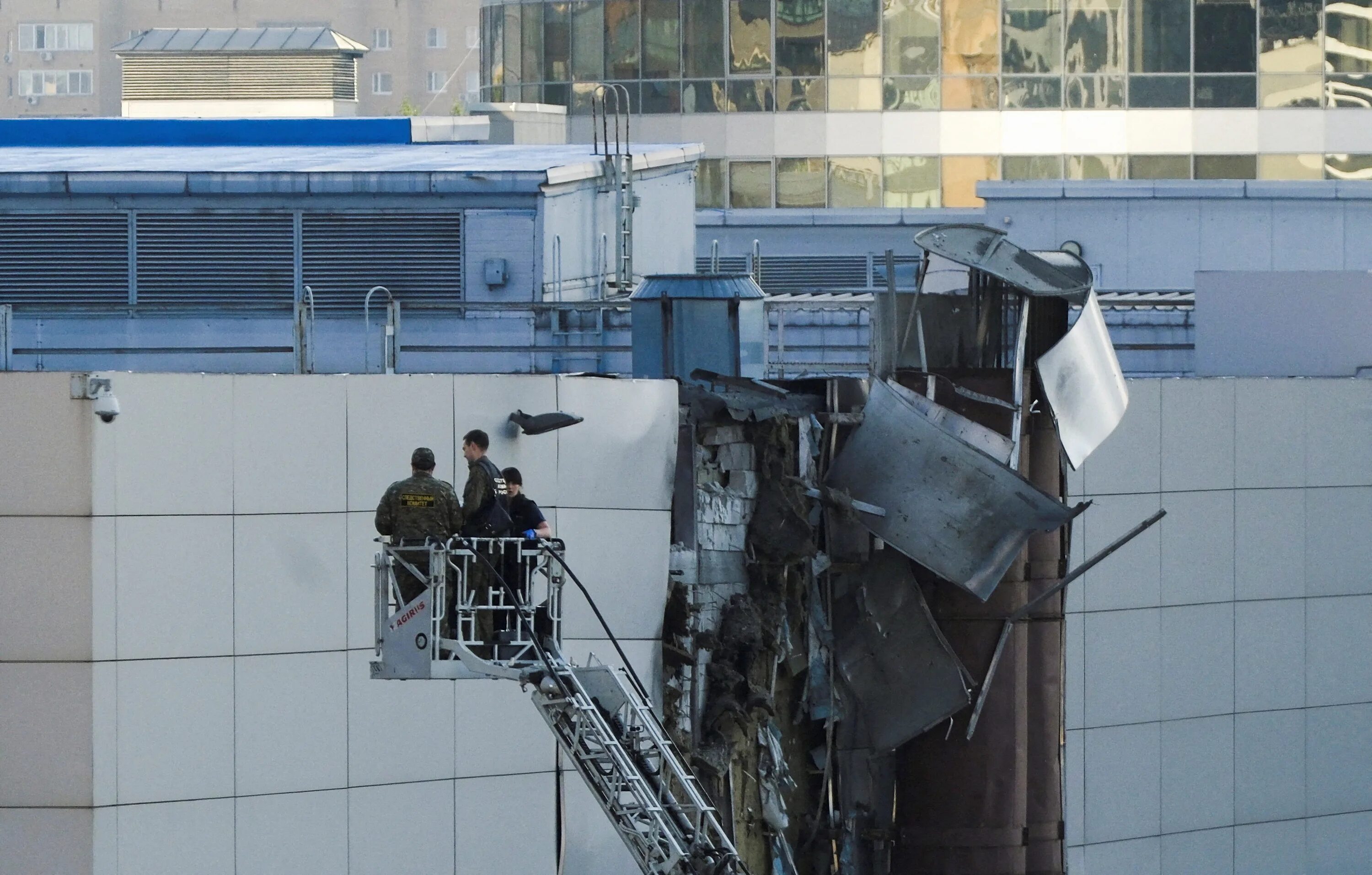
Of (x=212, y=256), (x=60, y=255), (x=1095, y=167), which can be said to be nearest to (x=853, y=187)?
(x=1095, y=167)

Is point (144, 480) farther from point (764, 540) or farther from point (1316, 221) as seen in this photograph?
point (1316, 221)

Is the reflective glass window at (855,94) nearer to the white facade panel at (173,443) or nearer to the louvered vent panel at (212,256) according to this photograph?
the louvered vent panel at (212,256)

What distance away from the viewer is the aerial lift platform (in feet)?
43.7

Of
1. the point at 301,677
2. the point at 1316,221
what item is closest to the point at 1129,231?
the point at 1316,221

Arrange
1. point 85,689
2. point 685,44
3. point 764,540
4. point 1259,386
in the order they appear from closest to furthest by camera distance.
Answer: point 85,689, point 764,540, point 1259,386, point 685,44

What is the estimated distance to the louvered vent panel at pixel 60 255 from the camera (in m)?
23.5

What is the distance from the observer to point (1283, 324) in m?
24.0

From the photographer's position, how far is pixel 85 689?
14812 millimetres

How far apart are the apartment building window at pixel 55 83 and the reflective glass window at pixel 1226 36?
339 feet

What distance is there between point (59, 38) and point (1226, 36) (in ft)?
348

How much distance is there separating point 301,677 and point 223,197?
9.40 m

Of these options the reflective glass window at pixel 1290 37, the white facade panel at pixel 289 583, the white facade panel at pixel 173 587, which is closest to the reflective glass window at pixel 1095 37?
the reflective glass window at pixel 1290 37

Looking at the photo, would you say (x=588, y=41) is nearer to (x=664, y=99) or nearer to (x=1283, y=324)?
(x=664, y=99)

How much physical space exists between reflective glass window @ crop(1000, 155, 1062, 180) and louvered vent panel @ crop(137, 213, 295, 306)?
90.1ft
